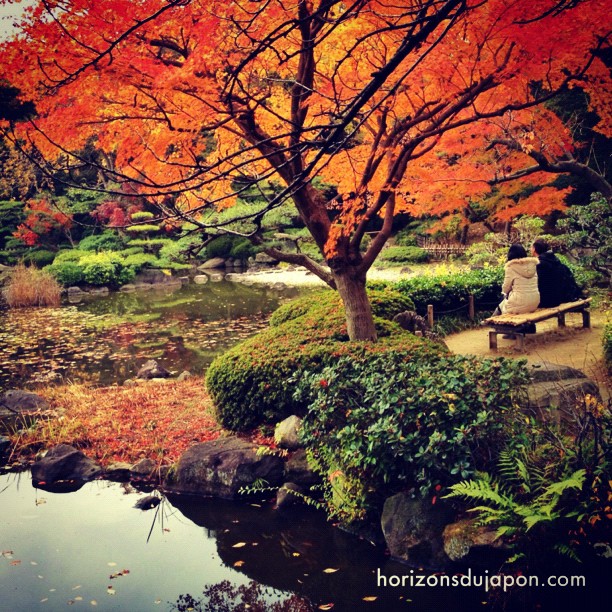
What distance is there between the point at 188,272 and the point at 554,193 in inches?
548

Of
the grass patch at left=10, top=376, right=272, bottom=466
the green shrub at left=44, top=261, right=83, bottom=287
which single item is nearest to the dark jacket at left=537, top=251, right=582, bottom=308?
the grass patch at left=10, top=376, right=272, bottom=466

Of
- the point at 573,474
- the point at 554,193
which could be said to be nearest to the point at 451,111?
the point at 573,474

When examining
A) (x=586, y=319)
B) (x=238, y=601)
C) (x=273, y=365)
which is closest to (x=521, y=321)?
(x=586, y=319)

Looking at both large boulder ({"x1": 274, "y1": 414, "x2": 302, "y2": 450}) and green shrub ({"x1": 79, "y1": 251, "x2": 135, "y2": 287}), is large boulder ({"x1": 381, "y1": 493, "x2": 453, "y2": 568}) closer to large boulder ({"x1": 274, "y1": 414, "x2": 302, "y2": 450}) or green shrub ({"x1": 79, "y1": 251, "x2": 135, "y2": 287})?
large boulder ({"x1": 274, "y1": 414, "x2": 302, "y2": 450})

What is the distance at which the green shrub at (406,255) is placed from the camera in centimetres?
2152

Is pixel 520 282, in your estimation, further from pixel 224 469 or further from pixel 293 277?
pixel 293 277

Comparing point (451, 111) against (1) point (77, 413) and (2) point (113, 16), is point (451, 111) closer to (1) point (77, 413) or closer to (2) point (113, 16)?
(2) point (113, 16)

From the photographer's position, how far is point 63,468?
20.0 ft

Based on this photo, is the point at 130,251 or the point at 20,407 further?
the point at 130,251

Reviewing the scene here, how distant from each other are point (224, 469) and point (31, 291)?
45.4 ft

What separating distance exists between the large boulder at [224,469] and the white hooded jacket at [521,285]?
13.9ft

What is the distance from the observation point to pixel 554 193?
1593 centimetres

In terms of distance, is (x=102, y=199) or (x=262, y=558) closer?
(x=262, y=558)

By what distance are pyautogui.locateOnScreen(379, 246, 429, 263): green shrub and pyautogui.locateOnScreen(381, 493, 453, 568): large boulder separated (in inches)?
701
